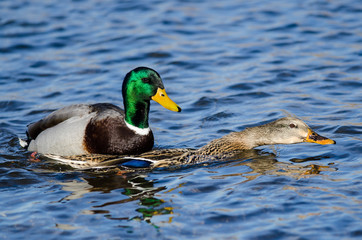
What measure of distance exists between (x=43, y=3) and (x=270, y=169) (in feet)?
32.8

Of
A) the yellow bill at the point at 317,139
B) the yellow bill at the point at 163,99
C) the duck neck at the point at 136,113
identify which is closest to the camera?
the yellow bill at the point at 317,139

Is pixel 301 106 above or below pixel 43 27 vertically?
below

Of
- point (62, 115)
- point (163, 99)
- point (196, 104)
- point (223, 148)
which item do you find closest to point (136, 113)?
point (163, 99)

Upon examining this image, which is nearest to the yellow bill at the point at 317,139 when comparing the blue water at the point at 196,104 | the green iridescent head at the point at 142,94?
the blue water at the point at 196,104

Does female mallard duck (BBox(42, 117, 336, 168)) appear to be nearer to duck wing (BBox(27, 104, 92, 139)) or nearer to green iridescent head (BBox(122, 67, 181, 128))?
green iridescent head (BBox(122, 67, 181, 128))

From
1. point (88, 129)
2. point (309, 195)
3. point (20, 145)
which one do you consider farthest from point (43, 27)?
point (309, 195)

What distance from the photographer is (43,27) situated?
13977mm

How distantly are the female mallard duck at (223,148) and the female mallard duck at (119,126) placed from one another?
223 millimetres

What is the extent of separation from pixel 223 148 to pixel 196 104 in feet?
7.28

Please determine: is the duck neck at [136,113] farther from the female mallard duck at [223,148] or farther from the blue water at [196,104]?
the blue water at [196,104]

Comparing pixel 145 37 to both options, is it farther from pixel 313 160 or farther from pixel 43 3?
pixel 313 160

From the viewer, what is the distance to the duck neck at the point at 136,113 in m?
7.90

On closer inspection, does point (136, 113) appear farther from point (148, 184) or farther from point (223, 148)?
point (148, 184)

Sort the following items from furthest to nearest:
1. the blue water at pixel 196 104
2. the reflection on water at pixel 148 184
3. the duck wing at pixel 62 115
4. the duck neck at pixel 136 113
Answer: the duck wing at pixel 62 115 → the duck neck at pixel 136 113 → the reflection on water at pixel 148 184 → the blue water at pixel 196 104
